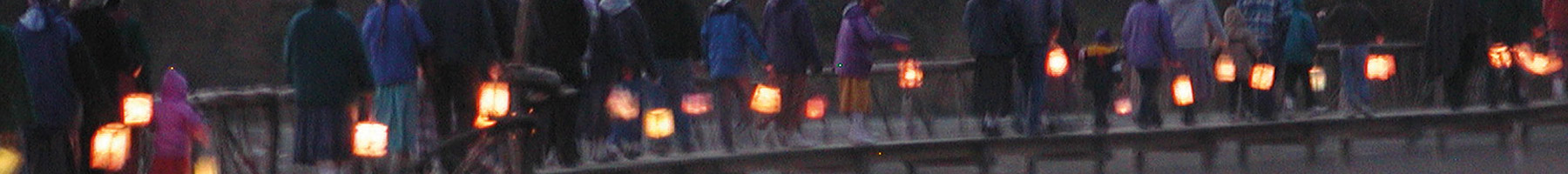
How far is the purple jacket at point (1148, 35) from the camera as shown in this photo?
18.5m

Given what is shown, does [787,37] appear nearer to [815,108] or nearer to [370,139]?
[815,108]

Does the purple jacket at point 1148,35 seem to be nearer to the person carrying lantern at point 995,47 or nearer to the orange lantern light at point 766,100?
the person carrying lantern at point 995,47

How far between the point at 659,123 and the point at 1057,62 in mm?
2870

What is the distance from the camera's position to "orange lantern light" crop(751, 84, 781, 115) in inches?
674

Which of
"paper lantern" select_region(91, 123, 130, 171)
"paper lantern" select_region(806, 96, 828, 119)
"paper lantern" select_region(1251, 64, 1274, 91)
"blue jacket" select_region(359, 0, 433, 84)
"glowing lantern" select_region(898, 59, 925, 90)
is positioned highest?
"blue jacket" select_region(359, 0, 433, 84)

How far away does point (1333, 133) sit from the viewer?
1875 cm

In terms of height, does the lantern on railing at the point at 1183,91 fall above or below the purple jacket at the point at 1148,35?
below

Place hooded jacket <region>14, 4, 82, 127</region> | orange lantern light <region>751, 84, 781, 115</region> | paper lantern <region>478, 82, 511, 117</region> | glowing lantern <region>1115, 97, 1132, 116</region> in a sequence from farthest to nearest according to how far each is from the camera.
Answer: glowing lantern <region>1115, 97, 1132, 116</region> → orange lantern light <region>751, 84, 781, 115</region> → paper lantern <region>478, 82, 511, 117</region> → hooded jacket <region>14, 4, 82, 127</region>

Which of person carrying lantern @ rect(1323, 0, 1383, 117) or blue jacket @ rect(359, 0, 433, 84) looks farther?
person carrying lantern @ rect(1323, 0, 1383, 117)

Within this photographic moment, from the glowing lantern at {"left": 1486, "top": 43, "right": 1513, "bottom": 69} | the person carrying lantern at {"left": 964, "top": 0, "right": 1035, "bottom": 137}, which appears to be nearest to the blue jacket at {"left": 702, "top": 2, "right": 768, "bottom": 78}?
the person carrying lantern at {"left": 964, "top": 0, "right": 1035, "bottom": 137}

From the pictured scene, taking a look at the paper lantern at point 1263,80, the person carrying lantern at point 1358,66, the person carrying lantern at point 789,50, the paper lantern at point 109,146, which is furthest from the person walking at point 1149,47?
the paper lantern at point 109,146

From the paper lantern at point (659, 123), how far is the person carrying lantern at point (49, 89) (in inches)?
145

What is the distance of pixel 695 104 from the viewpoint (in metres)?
16.8

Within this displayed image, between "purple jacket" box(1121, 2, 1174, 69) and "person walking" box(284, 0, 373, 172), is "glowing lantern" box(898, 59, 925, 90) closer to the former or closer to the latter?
"purple jacket" box(1121, 2, 1174, 69)
